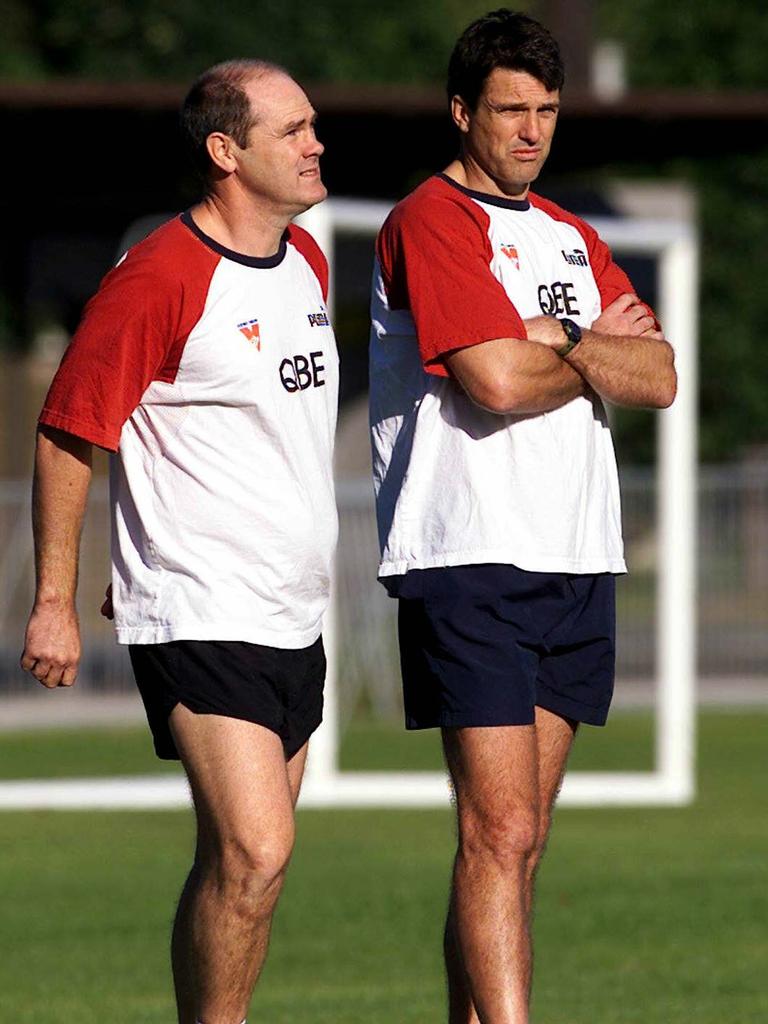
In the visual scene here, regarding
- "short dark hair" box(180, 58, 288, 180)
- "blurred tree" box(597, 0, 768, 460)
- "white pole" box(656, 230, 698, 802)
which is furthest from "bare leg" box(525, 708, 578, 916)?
"blurred tree" box(597, 0, 768, 460)

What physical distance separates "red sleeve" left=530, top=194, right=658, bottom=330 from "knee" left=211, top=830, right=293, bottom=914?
1.55 metres

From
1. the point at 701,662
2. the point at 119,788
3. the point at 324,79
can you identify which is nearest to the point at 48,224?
the point at 701,662

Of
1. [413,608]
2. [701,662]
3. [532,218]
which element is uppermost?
[532,218]

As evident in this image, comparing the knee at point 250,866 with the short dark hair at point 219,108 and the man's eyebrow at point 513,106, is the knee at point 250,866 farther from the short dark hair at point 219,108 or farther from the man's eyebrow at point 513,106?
the man's eyebrow at point 513,106

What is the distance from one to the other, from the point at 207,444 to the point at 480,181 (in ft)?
3.03

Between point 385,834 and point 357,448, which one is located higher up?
point 357,448

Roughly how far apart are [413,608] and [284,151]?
110cm

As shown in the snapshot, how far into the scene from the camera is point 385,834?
39.0ft

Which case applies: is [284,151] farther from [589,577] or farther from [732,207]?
[732,207]

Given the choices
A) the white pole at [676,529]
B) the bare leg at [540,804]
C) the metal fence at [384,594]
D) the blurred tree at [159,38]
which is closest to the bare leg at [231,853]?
the bare leg at [540,804]

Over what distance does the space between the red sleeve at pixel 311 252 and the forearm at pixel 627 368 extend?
716mm

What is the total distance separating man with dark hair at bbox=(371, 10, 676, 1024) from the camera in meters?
5.62

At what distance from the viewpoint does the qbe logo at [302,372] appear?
5.68 metres

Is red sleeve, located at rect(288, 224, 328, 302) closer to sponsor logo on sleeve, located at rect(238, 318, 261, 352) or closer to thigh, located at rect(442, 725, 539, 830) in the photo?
sponsor logo on sleeve, located at rect(238, 318, 261, 352)
